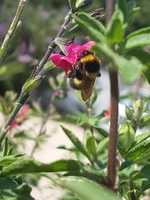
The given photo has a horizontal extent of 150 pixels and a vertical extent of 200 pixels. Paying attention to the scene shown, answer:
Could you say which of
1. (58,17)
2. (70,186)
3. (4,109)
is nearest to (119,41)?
(70,186)

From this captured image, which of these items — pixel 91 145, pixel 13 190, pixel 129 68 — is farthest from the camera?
pixel 91 145

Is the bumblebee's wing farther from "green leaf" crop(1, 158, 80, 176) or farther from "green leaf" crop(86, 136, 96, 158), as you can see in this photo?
"green leaf" crop(1, 158, 80, 176)

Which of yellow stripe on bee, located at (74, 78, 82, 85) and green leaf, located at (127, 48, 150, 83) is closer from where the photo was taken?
green leaf, located at (127, 48, 150, 83)

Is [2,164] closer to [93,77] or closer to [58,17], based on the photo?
[93,77]

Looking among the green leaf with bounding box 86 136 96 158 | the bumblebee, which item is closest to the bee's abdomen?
the bumblebee


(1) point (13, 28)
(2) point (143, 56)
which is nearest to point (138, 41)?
(2) point (143, 56)

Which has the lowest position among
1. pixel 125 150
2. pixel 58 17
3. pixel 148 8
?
pixel 148 8

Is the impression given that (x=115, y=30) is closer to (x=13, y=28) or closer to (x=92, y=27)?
(x=92, y=27)
